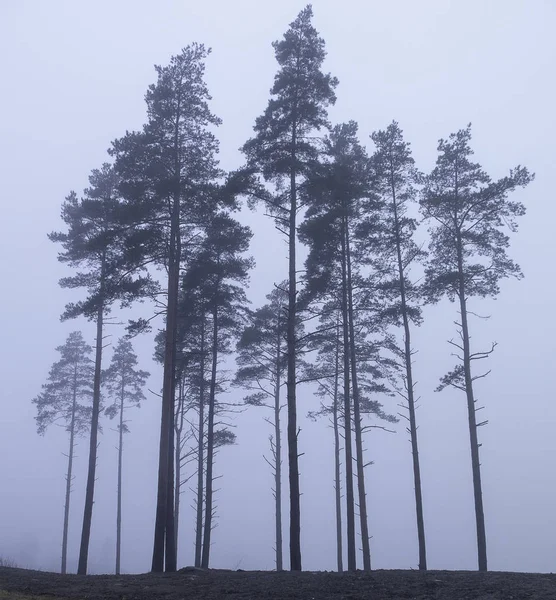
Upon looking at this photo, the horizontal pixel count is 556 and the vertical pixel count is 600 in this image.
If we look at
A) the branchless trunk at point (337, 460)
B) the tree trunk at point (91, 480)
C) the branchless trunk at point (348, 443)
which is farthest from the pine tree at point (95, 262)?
the branchless trunk at point (337, 460)

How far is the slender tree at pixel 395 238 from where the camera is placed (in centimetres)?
2342

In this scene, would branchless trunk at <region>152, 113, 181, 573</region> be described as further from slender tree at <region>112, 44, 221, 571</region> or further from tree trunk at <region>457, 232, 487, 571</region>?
tree trunk at <region>457, 232, 487, 571</region>

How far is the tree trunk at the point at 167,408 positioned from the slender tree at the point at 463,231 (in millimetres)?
9163

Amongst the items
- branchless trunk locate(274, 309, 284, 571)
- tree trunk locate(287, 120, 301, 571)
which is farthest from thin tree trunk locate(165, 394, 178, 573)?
branchless trunk locate(274, 309, 284, 571)

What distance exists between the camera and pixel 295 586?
550 inches

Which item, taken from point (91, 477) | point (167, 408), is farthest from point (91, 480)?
point (167, 408)

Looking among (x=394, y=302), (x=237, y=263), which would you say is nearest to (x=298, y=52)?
(x=237, y=263)

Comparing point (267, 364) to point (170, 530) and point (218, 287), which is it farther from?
point (170, 530)

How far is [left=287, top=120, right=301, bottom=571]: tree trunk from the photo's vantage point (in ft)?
58.0

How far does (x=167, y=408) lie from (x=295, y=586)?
7636mm

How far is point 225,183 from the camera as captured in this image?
20.8m

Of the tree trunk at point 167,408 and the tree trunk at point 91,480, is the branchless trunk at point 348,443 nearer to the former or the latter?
the tree trunk at point 167,408

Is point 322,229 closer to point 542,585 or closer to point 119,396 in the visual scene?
point 542,585

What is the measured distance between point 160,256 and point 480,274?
11.3 meters
